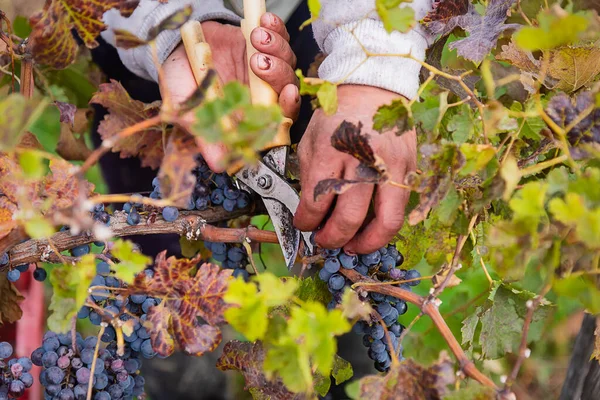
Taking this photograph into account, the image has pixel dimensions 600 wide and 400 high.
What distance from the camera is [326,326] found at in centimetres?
56

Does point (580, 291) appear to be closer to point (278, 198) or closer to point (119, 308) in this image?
point (278, 198)

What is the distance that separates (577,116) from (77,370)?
75 centimetres

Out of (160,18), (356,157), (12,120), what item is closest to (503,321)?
(356,157)

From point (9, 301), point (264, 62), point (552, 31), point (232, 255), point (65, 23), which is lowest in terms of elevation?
point (9, 301)

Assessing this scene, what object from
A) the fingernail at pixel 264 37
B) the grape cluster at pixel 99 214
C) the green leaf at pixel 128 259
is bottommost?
the grape cluster at pixel 99 214

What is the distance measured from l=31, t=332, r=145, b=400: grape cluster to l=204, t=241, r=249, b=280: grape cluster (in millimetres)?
247

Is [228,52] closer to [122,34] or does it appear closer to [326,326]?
[122,34]

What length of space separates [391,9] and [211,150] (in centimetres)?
39

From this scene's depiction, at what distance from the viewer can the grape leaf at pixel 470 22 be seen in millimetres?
893

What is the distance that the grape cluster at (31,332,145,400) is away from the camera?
2.73ft

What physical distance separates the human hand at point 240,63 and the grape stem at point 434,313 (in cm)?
27

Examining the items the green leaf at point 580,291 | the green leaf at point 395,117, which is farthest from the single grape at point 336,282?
the green leaf at point 580,291

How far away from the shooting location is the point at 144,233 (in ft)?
3.04

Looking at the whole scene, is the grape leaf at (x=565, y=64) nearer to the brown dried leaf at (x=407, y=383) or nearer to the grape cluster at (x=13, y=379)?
the brown dried leaf at (x=407, y=383)
